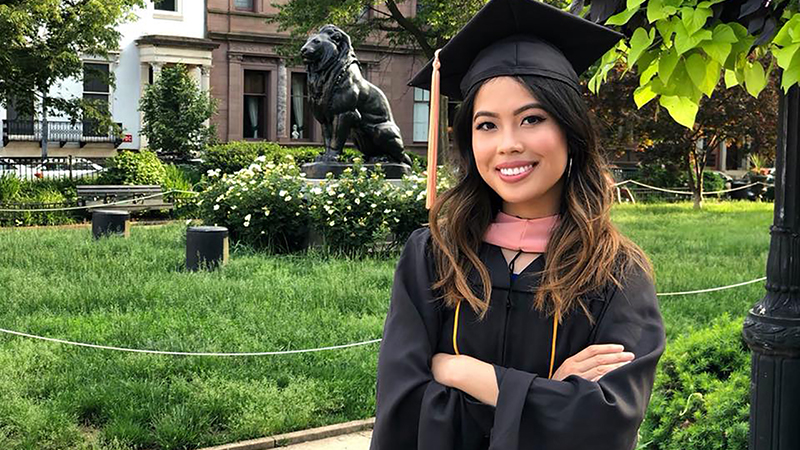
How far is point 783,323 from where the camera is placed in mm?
2805

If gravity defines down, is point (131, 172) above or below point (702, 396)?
above

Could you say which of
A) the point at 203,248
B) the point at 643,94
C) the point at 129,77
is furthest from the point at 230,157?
the point at 643,94

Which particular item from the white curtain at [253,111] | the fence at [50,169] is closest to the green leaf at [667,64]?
the fence at [50,169]

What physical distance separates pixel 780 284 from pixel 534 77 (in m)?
1.23

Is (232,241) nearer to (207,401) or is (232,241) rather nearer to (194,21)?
(207,401)

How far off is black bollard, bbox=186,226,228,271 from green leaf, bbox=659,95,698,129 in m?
7.25

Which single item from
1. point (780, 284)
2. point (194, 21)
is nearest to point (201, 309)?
point (780, 284)

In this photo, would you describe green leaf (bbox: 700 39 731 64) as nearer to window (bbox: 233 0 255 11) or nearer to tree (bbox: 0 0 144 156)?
tree (bbox: 0 0 144 156)

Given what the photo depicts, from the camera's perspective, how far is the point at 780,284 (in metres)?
2.85

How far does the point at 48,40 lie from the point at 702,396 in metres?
16.4

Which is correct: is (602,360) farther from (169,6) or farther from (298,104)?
(298,104)

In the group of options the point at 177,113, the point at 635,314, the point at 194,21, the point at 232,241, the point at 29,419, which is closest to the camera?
the point at 635,314

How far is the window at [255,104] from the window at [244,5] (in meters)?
2.33

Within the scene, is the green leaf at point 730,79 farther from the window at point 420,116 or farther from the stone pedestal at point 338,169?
the window at point 420,116
